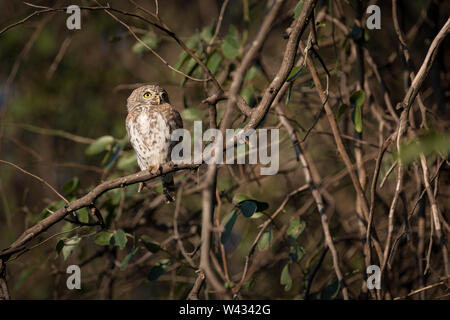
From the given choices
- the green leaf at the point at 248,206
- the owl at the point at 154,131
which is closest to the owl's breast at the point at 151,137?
the owl at the point at 154,131

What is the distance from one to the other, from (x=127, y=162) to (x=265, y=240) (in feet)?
4.42

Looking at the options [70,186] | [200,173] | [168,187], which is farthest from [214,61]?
[70,186]

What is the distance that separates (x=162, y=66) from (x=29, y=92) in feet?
6.39

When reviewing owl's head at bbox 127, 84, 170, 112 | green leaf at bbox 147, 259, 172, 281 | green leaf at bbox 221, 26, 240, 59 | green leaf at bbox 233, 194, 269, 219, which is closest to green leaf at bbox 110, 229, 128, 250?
green leaf at bbox 147, 259, 172, 281

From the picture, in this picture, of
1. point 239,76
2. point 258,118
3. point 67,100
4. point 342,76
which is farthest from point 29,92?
point 239,76

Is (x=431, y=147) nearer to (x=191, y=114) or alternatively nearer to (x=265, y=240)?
(x=265, y=240)

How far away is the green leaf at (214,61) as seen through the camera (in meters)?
3.32

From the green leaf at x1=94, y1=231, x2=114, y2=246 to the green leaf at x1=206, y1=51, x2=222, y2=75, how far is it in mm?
1312

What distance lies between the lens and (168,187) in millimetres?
3633

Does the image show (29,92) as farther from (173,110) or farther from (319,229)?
(319,229)

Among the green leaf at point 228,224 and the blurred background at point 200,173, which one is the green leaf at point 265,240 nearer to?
the blurred background at point 200,173

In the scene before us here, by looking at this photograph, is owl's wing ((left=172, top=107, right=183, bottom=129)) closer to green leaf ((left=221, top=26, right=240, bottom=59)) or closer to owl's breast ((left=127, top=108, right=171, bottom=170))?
owl's breast ((left=127, top=108, right=171, bottom=170))

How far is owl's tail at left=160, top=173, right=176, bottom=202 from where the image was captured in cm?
346

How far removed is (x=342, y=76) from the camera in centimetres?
355
